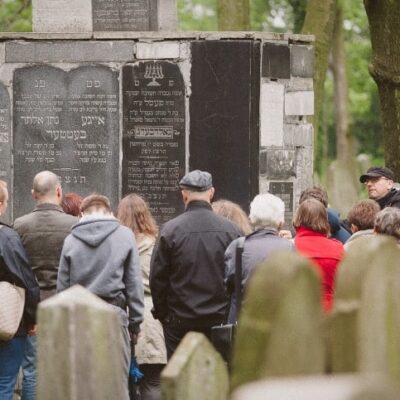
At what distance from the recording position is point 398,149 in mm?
14461

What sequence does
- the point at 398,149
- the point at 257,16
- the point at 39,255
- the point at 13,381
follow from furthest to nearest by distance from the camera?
the point at 257,16 < the point at 398,149 < the point at 39,255 < the point at 13,381

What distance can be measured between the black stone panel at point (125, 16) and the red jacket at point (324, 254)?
194 inches

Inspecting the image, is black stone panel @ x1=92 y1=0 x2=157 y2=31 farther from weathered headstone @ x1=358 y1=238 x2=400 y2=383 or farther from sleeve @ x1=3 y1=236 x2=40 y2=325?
weathered headstone @ x1=358 y1=238 x2=400 y2=383

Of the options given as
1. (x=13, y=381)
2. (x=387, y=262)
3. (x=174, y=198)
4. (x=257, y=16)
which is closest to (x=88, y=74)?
(x=174, y=198)

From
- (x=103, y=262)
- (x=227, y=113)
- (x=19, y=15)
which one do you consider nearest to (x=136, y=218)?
(x=103, y=262)

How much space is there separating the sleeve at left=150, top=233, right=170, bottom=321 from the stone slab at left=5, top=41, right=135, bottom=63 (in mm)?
4077

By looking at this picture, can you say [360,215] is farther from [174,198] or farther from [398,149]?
[398,149]

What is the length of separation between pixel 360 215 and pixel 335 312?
6.70 metres

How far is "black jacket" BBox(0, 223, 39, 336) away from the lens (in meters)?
8.47

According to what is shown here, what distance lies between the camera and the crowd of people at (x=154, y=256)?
8.52 m

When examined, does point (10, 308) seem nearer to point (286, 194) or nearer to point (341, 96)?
point (286, 194)

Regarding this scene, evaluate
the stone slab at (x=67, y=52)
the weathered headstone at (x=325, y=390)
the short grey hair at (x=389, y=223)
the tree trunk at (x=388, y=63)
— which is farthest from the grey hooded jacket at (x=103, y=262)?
the tree trunk at (x=388, y=63)

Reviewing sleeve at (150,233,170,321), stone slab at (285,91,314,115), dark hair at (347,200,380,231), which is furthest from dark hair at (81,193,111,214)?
stone slab at (285,91,314,115)

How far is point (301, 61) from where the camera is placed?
1312cm
